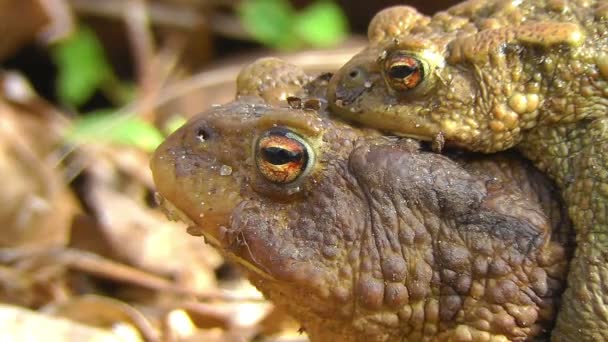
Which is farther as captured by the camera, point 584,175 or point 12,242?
point 12,242

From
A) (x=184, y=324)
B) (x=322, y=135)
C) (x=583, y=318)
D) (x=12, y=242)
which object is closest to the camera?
(x=583, y=318)

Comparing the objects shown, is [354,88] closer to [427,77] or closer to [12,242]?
[427,77]

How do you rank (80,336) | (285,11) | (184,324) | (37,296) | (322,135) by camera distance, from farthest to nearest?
(285,11)
(37,296)
(184,324)
(80,336)
(322,135)

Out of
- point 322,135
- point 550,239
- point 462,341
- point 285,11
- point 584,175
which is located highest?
point 285,11

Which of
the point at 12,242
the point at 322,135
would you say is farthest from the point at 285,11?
the point at 322,135

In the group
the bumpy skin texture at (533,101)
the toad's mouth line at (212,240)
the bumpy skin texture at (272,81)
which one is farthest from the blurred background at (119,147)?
the bumpy skin texture at (533,101)

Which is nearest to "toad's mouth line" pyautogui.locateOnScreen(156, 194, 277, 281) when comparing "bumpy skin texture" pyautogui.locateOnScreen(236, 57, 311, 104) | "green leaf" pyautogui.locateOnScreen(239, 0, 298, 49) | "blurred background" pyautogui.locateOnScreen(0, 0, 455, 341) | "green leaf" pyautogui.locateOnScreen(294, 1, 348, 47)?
"bumpy skin texture" pyautogui.locateOnScreen(236, 57, 311, 104)

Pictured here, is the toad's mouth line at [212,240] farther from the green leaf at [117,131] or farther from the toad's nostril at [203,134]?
the green leaf at [117,131]

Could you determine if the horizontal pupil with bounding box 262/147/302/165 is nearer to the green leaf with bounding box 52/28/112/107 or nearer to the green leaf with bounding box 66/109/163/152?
the green leaf with bounding box 66/109/163/152
